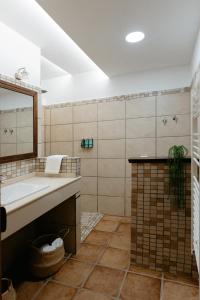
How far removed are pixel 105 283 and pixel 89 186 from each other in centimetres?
157

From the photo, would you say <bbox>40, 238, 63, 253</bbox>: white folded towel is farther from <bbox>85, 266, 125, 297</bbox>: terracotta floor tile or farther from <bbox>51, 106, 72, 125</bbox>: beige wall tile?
<bbox>51, 106, 72, 125</bbox>: beige wall tile

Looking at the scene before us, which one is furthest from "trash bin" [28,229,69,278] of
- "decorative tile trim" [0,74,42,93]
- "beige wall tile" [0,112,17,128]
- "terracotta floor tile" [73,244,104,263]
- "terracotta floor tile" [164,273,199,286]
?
"decorative tile trim" [0,74,42,93]

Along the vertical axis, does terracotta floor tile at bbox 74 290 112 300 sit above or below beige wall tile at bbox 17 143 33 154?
below

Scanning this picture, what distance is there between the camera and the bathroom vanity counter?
121cm

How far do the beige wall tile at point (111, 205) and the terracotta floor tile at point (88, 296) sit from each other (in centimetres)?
149

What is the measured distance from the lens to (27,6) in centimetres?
161

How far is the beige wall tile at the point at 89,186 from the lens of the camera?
3.03m

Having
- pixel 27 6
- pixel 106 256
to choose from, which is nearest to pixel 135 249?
pixel 106 256

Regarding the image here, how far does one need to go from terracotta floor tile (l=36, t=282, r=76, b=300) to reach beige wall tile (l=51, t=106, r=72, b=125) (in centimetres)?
220

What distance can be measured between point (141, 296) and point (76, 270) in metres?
0.62

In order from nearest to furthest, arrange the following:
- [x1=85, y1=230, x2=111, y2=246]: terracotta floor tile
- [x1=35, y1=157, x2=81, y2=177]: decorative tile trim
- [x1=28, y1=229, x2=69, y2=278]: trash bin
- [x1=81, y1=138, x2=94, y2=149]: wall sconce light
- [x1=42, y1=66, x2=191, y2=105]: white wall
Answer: [x1=28, y1=229, x2=69, y2=278]: trash bin
[x1=35, y1=157, x2=81, y2=177]: decorative tile trim
[x1=85, y1=230, x2=111, y2=246]: terracotta floor tile
[x1=42, y1=66, x2=191, y2=105]: white wall
[x1=81, y1=138, x2=94, y2=149]: wall sconce light

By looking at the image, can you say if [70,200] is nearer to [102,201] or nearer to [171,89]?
[102,201]

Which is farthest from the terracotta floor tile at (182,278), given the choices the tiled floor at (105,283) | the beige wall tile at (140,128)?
the beige wall tile at (140,128)

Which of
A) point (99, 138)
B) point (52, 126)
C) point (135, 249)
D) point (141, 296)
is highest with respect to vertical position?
point (52, 126)
